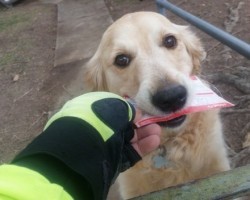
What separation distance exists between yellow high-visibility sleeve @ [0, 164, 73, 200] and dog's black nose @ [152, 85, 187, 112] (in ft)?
3.74

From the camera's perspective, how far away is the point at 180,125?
212 centimetres

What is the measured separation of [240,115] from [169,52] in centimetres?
144

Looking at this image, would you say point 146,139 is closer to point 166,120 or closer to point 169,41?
point 166,120

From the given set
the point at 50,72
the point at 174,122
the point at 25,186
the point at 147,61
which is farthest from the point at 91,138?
the point at 50,72

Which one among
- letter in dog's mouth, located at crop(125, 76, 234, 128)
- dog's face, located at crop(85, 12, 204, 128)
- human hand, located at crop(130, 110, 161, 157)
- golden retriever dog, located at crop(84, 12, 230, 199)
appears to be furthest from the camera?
golden retriever dog, located at crop(84, 12, 230, 199)

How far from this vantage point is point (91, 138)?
1.08 m

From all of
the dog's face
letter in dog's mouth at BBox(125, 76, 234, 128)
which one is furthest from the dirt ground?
letter in dog's mouth at BBox(125, 76, 234, 128)

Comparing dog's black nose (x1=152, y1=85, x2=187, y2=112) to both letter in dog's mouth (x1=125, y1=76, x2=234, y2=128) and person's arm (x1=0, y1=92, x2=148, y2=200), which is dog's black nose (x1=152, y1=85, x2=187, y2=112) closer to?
letter in dog's mouth (x1=125, y1=76, x2=234, y2=128)

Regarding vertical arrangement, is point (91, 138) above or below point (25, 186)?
below

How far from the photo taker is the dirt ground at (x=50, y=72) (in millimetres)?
3607

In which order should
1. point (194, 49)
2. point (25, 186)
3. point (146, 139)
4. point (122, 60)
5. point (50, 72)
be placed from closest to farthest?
1. point (25, 186)
2. point (146, 139)
3. point (122, 60)
4. point (194, 49)
5. point (50, 72)

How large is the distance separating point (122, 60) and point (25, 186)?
173 cm

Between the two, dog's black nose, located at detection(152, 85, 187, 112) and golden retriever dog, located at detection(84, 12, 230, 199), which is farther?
golden retriever dog, located at detection(84, 12, 230, 199)

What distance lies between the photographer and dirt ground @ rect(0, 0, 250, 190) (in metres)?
3.61
